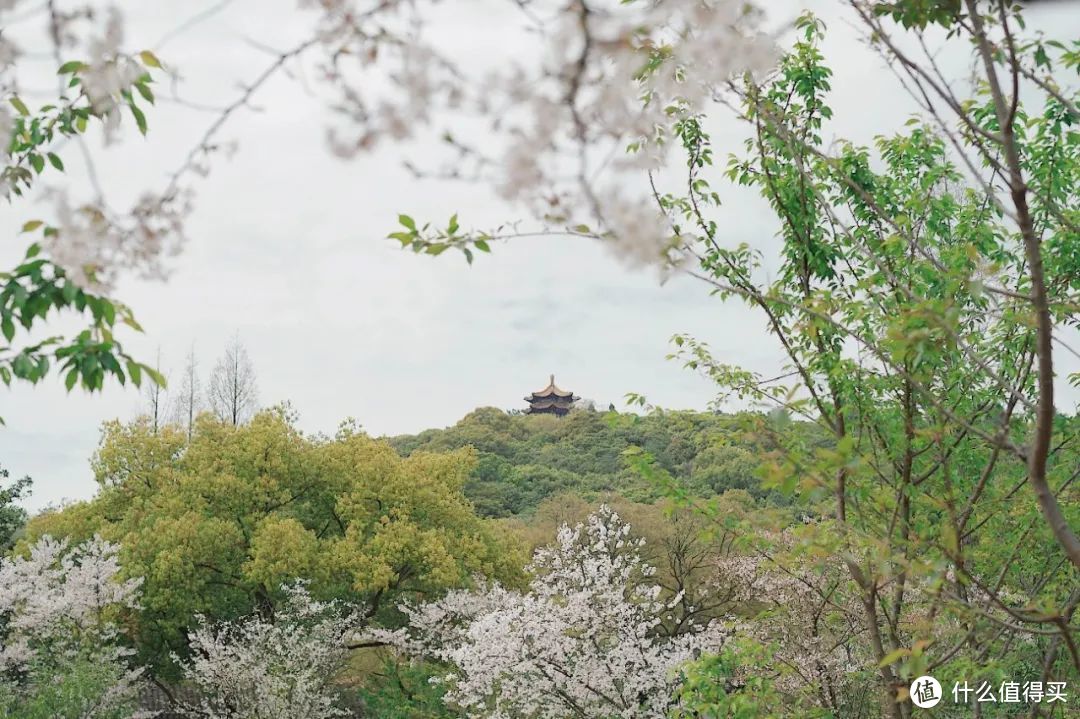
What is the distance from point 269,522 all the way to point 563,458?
57.1 ft

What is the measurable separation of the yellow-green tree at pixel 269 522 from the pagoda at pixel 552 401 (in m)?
39.4

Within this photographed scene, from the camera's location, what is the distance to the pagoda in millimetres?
55500

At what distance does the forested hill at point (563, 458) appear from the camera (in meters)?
23.1

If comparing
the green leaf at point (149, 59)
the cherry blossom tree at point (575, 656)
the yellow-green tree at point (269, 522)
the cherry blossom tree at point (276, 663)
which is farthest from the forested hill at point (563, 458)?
the green leaf at point (149, 59)

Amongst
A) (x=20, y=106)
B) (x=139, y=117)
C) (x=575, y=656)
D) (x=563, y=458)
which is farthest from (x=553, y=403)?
(x=139, y=117)

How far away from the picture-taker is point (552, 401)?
183 feet

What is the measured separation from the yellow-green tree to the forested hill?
13.0 feet

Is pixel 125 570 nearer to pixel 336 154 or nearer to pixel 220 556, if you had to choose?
pixel 220 556

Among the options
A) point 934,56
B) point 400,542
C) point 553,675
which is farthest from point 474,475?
point 934,56

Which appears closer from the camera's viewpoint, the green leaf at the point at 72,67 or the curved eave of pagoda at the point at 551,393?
the green leaf at the point at 72,67

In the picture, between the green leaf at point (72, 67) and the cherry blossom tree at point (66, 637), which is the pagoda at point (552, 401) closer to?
the cherry blossom tree at point (66, 637)

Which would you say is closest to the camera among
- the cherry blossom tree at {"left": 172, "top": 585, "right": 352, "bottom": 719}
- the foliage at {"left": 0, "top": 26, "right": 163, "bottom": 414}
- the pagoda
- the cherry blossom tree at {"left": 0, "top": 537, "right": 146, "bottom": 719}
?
the foliage at {"left": 0, "top": 26, "right": 163, "bottom": 414}

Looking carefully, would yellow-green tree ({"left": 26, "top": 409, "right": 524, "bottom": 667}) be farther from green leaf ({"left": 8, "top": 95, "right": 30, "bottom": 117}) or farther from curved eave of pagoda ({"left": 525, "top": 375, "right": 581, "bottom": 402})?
curved eave of pagoda ({"left": 525, "top": 375, "right": 581, "bottom": 402})

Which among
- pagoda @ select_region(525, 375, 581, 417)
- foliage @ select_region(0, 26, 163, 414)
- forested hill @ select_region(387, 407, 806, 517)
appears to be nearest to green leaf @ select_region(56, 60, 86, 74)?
foliage @ select_region(0, 26, 163, 414)
